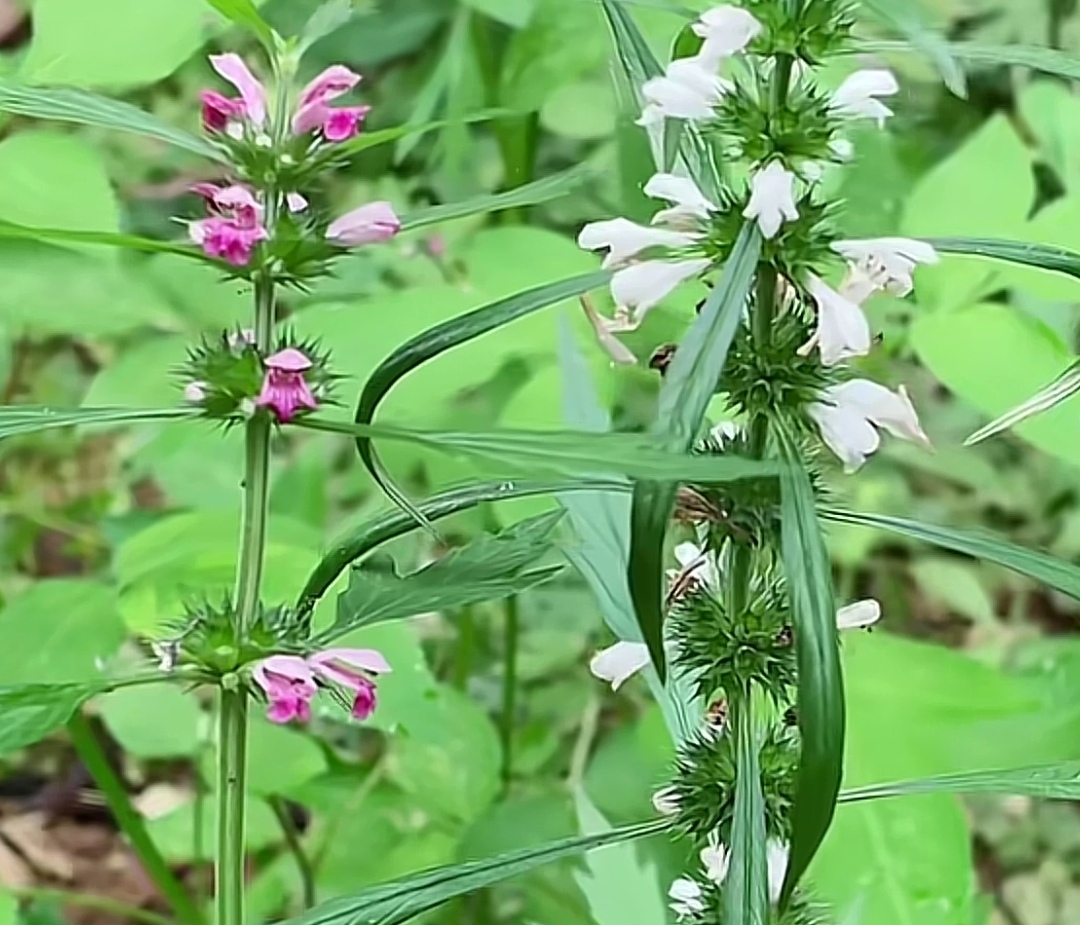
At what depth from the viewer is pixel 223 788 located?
1.53 feet

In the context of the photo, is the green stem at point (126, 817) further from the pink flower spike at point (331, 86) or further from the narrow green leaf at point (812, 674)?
the narrow green leaf at point (812, 674)

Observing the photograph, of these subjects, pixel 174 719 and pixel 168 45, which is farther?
pixel 174 719

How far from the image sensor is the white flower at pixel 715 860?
42 centimetres

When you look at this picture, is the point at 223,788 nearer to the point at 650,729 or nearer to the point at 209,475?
the point at 650,729

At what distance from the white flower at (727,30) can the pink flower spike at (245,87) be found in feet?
0.47

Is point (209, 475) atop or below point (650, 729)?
atop

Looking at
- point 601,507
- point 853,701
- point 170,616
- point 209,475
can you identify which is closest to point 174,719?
point 209,475

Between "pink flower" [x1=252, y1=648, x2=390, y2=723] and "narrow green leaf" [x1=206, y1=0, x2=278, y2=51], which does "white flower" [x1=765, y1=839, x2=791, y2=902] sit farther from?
"narrow green leaf" [x1=206, y1=0, x2=278, y2=51]

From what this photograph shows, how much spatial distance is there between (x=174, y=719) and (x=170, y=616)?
257mm

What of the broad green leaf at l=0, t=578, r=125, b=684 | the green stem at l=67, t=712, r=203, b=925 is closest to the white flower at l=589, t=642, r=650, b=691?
the broad green leaf at l=0, t=578, r=125, b=684

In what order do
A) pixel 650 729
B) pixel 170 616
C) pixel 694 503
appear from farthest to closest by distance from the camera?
pixel 650 729 → pixel 170 616 → pixel 694 503

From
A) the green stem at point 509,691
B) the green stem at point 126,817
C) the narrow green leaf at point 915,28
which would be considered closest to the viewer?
the narrow green leaf at point 915,28

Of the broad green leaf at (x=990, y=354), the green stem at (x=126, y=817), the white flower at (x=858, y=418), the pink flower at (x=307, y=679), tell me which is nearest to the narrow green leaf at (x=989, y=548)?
the white flower at (x=858, y=418)

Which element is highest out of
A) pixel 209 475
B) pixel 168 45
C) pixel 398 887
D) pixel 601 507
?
pixel 168 45
